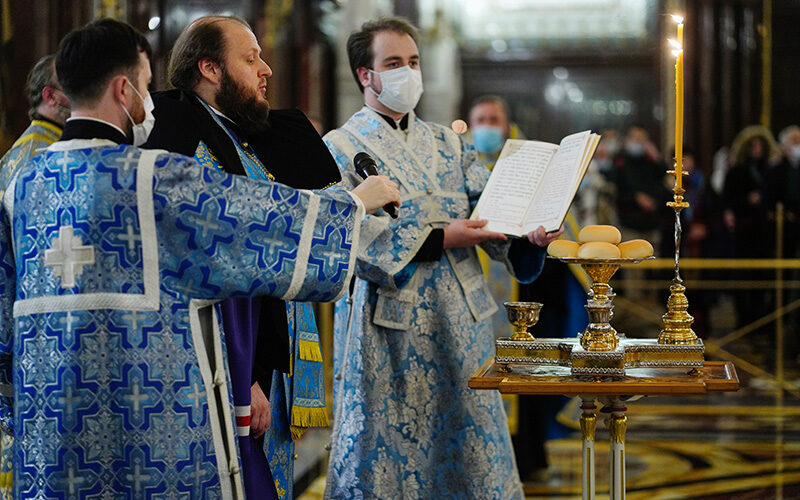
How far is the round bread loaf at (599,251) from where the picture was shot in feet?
8.36

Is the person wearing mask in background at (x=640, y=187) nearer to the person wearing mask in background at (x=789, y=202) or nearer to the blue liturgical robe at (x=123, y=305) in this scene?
the person wearing mask in background at (x=789, y=202)

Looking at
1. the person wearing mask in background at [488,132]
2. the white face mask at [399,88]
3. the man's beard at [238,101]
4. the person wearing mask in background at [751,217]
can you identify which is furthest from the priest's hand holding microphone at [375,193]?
the person wearing mask in background at [751,217]

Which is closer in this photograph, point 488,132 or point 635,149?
point 488,132

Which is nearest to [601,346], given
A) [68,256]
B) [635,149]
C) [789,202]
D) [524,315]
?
[524,315]

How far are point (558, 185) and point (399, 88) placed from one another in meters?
0.75

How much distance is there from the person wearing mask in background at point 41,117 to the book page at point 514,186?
4.53ft

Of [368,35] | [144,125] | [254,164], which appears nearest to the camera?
[144,125]

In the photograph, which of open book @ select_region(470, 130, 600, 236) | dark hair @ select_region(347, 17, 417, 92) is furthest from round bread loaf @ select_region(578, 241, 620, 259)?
dark hair @ select_region(347, 17, 417, 92)

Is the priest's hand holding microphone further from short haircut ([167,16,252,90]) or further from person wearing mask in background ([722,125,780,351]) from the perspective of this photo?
person wearing mask in background ([722,125,780,351])

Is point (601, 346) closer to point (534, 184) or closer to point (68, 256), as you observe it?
point (534, 184)

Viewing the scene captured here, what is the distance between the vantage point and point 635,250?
2.60 meters

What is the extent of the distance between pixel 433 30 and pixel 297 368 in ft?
38.7

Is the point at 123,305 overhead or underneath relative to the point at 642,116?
underneath

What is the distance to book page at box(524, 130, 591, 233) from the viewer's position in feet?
9.66
